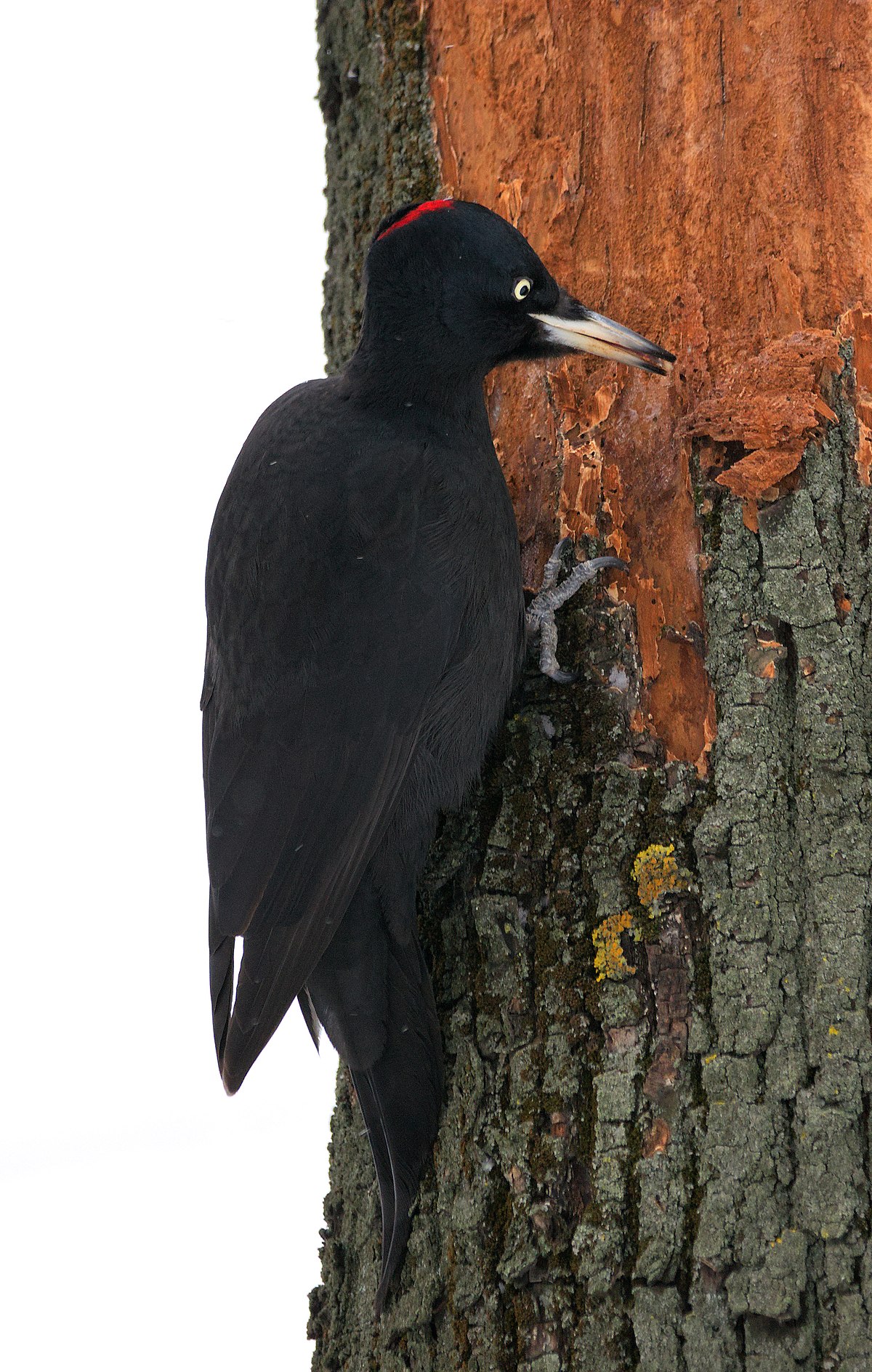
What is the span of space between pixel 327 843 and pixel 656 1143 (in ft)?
1.95

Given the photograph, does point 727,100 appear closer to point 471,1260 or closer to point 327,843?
point 327,843

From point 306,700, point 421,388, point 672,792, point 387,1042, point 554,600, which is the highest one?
point 421,388

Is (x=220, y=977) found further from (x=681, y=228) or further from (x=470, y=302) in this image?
(x=681, y=228)

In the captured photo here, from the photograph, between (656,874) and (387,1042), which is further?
(387,1042)

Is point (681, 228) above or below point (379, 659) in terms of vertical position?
above

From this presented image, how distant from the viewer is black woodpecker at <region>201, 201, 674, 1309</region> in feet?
5.66

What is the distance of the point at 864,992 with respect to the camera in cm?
149

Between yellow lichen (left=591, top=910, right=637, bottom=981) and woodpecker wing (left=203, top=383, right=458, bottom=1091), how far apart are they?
13.8 inches

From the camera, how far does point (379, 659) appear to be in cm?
181

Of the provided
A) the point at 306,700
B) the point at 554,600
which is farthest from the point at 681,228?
the point at 306,700

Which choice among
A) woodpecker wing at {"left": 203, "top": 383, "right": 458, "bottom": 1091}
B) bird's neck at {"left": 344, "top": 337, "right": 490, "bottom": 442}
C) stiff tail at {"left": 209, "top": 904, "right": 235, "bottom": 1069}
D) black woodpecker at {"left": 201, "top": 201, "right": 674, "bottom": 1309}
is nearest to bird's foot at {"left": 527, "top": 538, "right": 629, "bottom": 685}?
black woodpecker at {"left": 201, "top": 201, "right": 674, "bottom": 1309}

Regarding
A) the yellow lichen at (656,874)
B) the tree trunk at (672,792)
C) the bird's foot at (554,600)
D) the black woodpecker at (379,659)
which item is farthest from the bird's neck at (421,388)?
the yellow lichen at (656,874)

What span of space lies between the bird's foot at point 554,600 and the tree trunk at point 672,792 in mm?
24

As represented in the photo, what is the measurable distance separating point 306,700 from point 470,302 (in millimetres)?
692
